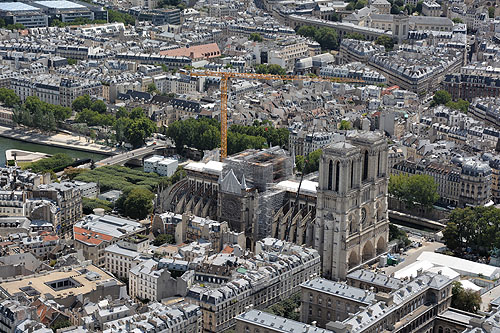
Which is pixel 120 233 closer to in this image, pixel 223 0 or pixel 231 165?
pixel 231 165

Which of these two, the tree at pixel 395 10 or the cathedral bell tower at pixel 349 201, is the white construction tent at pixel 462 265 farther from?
the tree at pixel 395 10

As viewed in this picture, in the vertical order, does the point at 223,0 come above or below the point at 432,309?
above

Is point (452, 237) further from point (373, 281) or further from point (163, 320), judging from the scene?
point (163, 320)

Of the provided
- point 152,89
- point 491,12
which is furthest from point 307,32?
point 152,89

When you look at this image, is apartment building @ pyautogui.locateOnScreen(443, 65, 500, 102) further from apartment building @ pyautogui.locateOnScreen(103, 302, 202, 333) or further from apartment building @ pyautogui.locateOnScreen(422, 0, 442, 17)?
apartment building @ pyautogui.locateOnScreen(103, 302, 202, 333)

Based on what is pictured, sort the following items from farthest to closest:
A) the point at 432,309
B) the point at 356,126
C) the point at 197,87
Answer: the point at 197,87 → the point at 356,126 → the point at 432,309

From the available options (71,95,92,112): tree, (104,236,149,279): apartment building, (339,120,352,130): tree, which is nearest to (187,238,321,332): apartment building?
(104,236,149,279): apartment building

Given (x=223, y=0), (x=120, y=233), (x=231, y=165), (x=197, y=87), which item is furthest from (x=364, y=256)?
(x=223, y=0)
